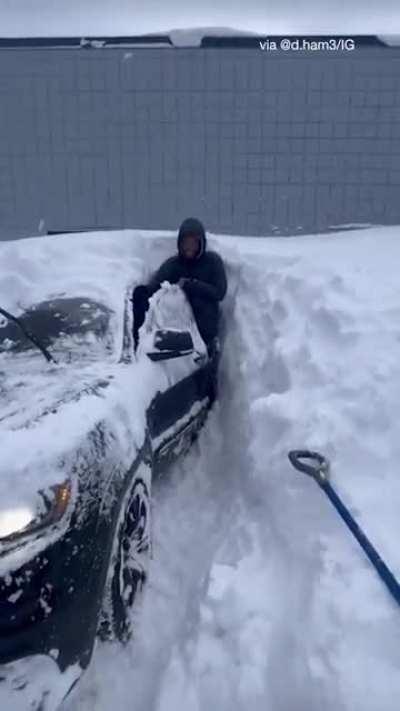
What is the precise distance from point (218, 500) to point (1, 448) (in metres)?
2.07

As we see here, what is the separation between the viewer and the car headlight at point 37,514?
207 cm

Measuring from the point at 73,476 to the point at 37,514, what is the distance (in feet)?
0.68

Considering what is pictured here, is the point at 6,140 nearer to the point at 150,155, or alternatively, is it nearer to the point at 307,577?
the point at 150,155

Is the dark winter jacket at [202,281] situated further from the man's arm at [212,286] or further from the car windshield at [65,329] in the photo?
the car windshield at [65,329]

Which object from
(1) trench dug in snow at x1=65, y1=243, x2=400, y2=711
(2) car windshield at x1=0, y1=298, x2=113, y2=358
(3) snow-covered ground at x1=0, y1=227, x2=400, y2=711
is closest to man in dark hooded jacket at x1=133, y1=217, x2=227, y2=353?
(3) snow-covered ground at x1=0, y1=227, x2=400, y2=711

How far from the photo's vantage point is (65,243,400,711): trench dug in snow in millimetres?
2436

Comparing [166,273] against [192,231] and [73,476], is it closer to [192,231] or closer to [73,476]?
[192,231]

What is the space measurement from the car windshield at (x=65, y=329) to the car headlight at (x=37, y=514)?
137 cm

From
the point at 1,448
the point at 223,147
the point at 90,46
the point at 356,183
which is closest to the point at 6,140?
the point at 90,46

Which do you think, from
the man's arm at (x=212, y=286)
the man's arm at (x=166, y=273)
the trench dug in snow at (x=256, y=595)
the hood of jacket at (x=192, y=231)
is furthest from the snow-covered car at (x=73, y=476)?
the hood of jacket at (x=192, y=231)

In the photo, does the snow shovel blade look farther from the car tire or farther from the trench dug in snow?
the car tire

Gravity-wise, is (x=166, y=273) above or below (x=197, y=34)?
below

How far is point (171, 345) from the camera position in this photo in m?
3.60

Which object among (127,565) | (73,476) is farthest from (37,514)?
(127,565)
